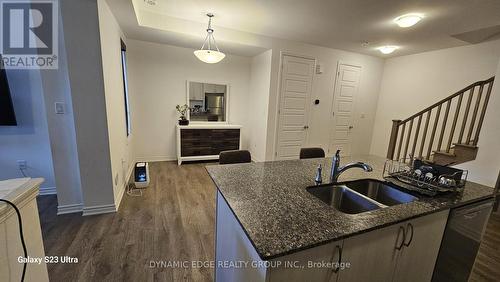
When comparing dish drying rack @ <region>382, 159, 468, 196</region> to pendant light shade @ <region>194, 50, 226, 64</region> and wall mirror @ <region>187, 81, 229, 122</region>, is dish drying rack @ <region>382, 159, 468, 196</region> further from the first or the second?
wall mirror @ <region>187, 81, 229, 122</region>

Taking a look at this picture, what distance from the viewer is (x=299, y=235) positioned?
2.78 feet

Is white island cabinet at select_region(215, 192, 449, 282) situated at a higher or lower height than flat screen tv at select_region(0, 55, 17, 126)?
lower

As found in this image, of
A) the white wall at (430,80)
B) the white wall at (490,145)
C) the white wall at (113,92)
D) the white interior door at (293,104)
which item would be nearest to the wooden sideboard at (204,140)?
the white interior door at (293,104)

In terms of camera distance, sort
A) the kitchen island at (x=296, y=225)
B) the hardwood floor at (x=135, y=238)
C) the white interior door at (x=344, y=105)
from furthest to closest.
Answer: the white interior door at (x=344, y=105)
the hardwood floor at (x=135, y=238)
the kitchen island at (x=296, y=225)

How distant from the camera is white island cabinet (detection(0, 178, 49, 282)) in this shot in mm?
847

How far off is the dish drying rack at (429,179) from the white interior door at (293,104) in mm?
2783

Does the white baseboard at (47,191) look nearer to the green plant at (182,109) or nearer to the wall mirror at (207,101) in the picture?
the green plant at (182,109)

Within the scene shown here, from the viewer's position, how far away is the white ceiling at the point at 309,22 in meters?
2.52

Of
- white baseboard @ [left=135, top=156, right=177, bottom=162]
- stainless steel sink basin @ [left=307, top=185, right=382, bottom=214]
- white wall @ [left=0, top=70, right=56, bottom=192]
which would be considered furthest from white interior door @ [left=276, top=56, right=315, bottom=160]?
white wall @ [left=0, top=70, right=56, bottom=192]

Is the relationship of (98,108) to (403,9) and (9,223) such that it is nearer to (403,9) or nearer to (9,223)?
(9,223)

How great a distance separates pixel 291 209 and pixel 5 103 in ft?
10.8

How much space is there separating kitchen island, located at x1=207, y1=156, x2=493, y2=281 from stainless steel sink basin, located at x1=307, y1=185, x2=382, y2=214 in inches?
3.2

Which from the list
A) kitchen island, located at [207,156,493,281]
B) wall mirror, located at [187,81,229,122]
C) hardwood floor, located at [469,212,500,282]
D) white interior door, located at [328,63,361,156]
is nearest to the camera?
kitchen island, located at [207,156,493,281]

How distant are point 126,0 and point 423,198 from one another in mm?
3292
